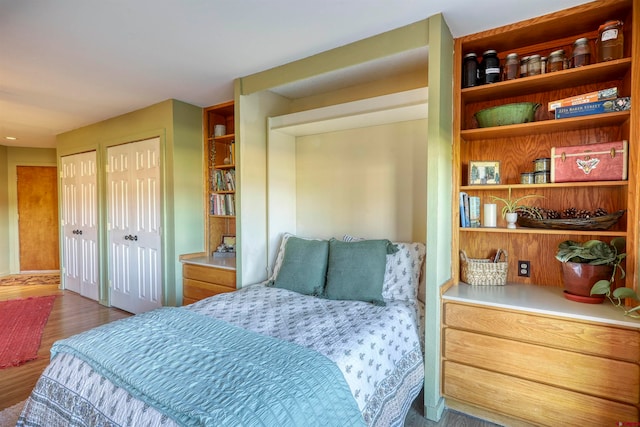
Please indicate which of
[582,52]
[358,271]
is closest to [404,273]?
[358,271]

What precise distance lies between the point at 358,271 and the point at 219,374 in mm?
1224

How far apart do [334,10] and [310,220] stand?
1.79 m

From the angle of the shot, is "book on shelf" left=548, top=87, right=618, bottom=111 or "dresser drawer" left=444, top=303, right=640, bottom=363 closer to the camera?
"dresser drawer" left=444, top=303, right=640, bottom=363

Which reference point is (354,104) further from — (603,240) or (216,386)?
(216,386)

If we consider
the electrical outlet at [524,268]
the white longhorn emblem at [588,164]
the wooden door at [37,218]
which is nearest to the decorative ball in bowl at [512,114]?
the white longhorn emblem at [588,164]

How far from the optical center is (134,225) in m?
3.67

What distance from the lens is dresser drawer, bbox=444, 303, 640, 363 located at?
1.51 metres

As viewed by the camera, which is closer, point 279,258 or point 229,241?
point 279,258

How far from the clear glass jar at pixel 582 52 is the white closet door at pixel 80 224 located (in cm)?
492

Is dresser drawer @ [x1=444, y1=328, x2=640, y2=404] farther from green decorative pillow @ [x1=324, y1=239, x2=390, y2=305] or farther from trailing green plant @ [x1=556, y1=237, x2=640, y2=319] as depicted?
green decorative pillow @ [x1=324, y1=239, x2=390, y2=305]

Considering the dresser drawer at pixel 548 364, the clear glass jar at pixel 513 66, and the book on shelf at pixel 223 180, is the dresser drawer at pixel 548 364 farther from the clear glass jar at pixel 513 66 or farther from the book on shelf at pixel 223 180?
the book on shelf at pixel 223 180

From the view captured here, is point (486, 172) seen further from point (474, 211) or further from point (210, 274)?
point (210, 274)

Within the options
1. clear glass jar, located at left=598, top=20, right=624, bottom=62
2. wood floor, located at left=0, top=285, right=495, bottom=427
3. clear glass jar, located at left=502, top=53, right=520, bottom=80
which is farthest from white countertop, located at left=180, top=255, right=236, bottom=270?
clear glass jar, located at left=598, top=20, right=624, bottom=62

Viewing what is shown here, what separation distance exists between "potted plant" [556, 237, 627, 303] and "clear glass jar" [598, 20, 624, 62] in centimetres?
98
